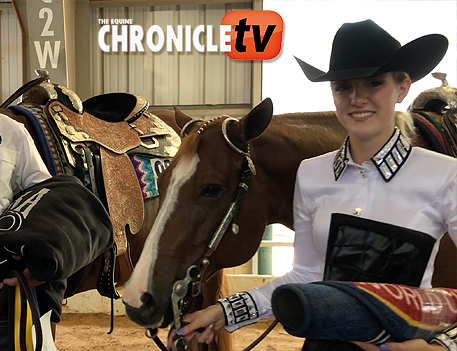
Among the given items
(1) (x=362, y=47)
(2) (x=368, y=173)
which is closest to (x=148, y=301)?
(2) (x=368, y=173)

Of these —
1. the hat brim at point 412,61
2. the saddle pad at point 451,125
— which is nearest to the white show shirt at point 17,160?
the hat brim at point 412,61

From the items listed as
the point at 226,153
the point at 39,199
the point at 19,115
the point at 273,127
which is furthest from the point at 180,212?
the point at 19,115

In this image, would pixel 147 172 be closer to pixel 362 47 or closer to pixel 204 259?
pixel 204 259

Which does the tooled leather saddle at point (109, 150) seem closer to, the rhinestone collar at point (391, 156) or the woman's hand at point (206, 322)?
the woman's hand at point (206, 322)

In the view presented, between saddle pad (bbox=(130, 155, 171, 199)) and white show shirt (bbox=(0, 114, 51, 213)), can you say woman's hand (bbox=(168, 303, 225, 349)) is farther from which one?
saddle pad (bbox=(130, 155, 171, 199))

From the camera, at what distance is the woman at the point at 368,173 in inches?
36.7

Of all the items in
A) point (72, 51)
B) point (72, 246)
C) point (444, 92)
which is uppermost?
point (72, 51)

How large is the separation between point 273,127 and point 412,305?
2.83 ft

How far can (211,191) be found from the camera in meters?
1.23

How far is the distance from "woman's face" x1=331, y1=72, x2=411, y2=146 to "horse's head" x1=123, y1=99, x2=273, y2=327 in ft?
0.98

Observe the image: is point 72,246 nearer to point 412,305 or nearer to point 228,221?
point 228,221

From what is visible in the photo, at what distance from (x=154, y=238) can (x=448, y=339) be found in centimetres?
68

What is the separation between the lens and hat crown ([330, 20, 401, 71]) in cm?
98

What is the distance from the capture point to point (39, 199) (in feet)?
3.58
